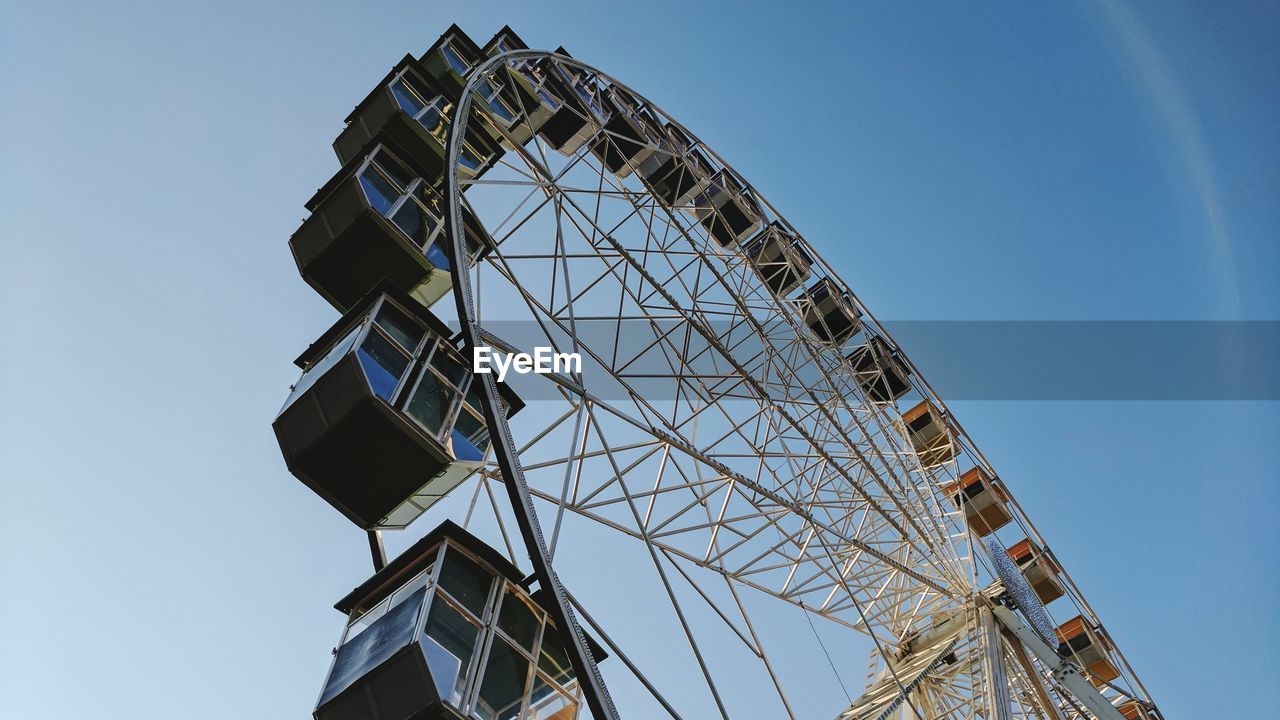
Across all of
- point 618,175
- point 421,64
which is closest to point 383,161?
point 421,64

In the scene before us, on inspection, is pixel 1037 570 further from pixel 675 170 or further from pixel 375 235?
pixel 375 235

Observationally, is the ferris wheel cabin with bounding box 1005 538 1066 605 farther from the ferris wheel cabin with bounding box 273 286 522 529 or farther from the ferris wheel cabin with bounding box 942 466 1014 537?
the ferris wheel cabin with bounding box 273 286 522 529

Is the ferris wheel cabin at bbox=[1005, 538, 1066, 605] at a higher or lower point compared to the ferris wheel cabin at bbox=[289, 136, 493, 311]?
lower

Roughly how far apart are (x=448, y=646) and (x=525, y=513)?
6.16 feet

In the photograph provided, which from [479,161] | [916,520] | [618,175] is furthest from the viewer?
[618,175]

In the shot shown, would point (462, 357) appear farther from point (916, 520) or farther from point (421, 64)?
point (916, 520)

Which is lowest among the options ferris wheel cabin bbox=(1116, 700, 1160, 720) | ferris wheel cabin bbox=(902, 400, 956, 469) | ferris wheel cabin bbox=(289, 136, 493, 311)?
ferris wheel cabin bbox=(1116, 700, 1160, 720)

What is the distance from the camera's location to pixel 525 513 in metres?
8.05

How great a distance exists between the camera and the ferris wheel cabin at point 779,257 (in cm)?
2037

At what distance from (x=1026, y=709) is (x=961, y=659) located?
1206 millimetres

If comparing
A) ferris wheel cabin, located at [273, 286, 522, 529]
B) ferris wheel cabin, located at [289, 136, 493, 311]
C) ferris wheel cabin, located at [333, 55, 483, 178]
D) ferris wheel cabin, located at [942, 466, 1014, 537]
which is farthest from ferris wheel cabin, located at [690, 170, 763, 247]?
ferris wheel cabin, located at [273, 286, 522, 529]

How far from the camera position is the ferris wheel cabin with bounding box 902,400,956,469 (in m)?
22.8

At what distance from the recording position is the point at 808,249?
20688 millimetres

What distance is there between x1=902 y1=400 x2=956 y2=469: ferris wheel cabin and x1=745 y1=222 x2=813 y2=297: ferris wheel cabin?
4.47m
